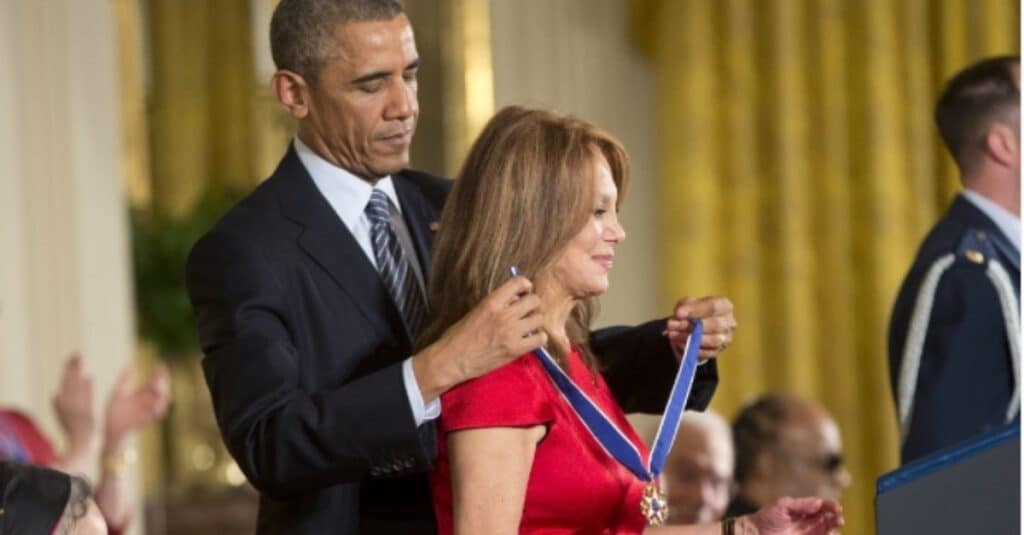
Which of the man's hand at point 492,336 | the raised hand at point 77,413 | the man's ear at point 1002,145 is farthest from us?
the raised hand at point 77,413

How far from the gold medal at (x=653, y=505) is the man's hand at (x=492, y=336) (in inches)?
12.6

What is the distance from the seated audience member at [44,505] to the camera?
2.37 metres

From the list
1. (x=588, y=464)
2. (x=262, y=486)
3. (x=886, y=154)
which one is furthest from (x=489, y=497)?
(x=886, y=154)

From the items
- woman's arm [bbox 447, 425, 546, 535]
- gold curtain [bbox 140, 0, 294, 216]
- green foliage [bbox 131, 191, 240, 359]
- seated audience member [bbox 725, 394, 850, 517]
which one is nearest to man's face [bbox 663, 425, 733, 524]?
seated audience member [bbox 725, 394, 850, 517]

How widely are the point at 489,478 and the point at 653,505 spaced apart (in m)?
0.33

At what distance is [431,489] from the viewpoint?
3.09 meters

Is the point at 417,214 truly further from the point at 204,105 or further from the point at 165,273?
the point at 204,105

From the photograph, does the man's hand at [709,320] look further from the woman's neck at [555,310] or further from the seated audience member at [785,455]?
the seated audience member at [785,455]

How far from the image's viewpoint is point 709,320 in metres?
3.03

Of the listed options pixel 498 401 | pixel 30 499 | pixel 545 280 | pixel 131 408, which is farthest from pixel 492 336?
pixel 131 408

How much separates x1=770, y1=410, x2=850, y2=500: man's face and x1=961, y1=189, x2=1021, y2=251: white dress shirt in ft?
5.18

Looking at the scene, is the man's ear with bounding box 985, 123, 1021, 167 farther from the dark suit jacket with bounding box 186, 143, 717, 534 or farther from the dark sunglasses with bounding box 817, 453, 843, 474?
the dark sunglasses with bounding box 817, 453, 843, 474

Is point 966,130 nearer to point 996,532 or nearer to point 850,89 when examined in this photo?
point 996,532

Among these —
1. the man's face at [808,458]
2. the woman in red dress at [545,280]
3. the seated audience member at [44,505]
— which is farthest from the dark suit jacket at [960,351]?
the seated audience member at [44,505]
